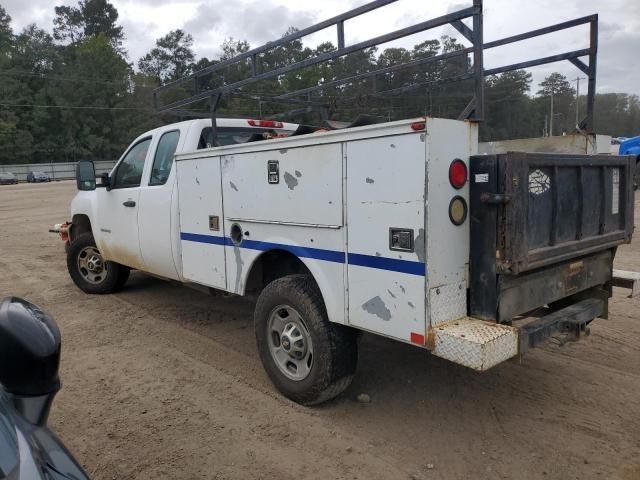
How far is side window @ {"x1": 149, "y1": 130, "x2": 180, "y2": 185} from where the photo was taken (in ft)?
17.7

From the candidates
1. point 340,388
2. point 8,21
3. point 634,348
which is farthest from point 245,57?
point 8,21

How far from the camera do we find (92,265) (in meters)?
7.13

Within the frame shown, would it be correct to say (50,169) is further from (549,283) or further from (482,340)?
(482,340)

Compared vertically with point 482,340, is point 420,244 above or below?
above

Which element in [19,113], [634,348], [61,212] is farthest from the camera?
[19,113]

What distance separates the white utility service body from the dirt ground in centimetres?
79

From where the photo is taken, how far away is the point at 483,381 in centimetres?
429

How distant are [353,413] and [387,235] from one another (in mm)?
1472

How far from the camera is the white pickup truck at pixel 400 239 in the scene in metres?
2.96

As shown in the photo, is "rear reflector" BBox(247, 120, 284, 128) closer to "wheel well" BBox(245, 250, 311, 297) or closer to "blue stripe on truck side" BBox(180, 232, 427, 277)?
"blue stripe on truck side" BBox(180, 232, 427, 277)

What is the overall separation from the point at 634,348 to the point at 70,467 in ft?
15.5

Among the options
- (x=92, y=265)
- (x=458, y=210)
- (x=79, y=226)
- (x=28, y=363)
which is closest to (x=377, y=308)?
(x=458, y=210)

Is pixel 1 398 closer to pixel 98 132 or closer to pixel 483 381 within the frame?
pixel 483 381

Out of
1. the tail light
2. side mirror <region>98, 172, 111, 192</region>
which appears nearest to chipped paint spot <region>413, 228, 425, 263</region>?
the tail light
